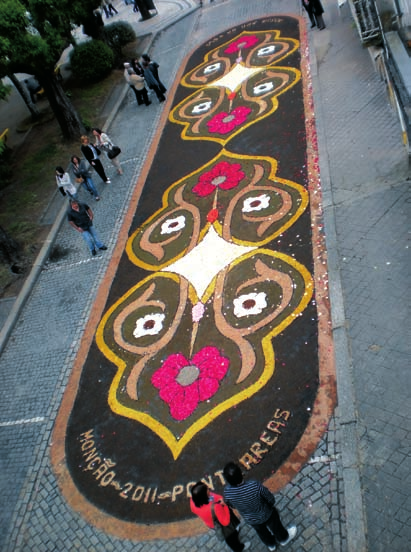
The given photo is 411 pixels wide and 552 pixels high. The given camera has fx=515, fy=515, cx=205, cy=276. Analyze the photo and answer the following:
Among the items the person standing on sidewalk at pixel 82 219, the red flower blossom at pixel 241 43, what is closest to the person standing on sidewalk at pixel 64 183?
the person standing on sidewalk at pixel 82 219

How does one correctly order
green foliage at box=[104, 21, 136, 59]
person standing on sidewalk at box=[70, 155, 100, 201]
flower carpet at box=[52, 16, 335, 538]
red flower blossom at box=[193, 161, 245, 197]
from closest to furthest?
flower carpet at box=[52, 16, 335, 538] < red flower blossom at box=[193, 161, 245, 197] < person standing on sidewalk at box=[70, 155, 100, 201] < green foliage at box=[104, 21, 136, 59]

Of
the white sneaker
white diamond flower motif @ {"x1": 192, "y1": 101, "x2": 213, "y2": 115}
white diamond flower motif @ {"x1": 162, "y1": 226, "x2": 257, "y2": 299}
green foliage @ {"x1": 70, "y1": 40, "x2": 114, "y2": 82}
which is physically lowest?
the white sneaker

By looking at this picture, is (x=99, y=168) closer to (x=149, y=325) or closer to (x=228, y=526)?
(x=149, y=325)

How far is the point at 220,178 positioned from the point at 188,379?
590cm

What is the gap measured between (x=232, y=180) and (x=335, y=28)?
8009 mm

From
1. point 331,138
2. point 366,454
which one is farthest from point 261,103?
point 366,454

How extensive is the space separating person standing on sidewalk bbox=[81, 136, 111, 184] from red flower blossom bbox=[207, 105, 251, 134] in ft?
10.8

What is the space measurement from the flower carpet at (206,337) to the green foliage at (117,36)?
411 inches

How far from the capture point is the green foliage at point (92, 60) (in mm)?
20719

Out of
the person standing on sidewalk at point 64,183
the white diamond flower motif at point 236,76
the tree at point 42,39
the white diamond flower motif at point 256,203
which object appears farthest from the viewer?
the white diamond flower motif at point 236,76

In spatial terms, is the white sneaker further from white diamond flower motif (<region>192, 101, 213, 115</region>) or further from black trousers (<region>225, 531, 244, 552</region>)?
white diamond flower motif (<region>192, 101, 213, 115</region>)

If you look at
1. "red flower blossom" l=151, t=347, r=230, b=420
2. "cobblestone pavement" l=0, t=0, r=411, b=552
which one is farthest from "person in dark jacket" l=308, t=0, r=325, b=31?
"red flower blossom" l=151, t=347, r=230, b=420

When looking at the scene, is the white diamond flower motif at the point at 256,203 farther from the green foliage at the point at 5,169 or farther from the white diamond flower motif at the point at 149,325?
the green foliage at the point at 5,169

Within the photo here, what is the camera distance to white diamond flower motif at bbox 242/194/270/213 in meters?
11.2
